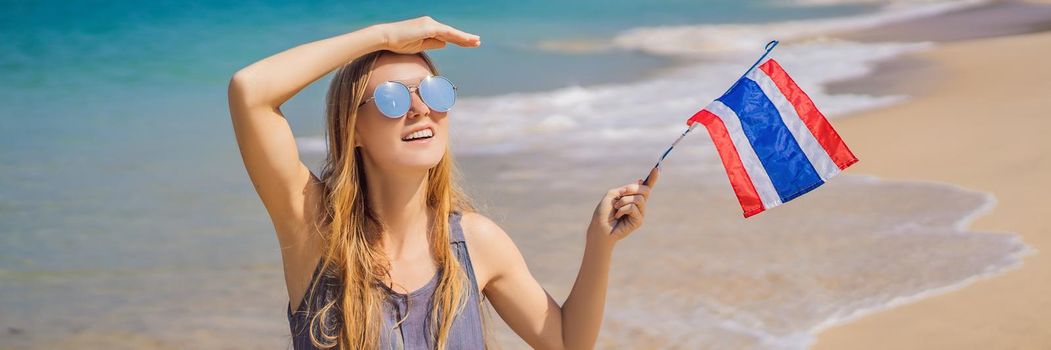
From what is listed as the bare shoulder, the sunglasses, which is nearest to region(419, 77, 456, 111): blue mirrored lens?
the sunglasses

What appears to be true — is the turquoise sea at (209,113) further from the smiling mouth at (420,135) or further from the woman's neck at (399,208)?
the smiling mouth at (420,135)

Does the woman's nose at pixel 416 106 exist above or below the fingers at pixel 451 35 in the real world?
below

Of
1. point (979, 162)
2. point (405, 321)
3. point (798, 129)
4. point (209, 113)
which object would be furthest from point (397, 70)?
point (209, 113)

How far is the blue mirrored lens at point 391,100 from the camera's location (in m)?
2.82

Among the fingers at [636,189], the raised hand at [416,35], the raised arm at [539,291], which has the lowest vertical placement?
the raised arm at [539,291]

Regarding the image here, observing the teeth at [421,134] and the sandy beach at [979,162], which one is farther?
the sandy beach at [979,162]

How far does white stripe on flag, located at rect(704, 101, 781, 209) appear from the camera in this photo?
10.4 ft

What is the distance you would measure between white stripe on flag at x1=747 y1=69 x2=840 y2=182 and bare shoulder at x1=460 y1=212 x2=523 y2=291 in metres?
0.67

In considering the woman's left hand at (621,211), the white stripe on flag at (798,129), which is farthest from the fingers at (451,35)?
the white stripe on flag at (798,129)

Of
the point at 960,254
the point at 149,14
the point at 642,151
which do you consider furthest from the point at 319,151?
the point at 149,14

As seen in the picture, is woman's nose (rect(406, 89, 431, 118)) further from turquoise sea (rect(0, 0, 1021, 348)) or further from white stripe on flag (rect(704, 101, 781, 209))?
turquoise sea (rect(0, 0, 1021, 348))

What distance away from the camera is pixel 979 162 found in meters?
7.00

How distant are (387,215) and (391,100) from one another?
1.08 ft

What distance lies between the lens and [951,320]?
491 centimetres
